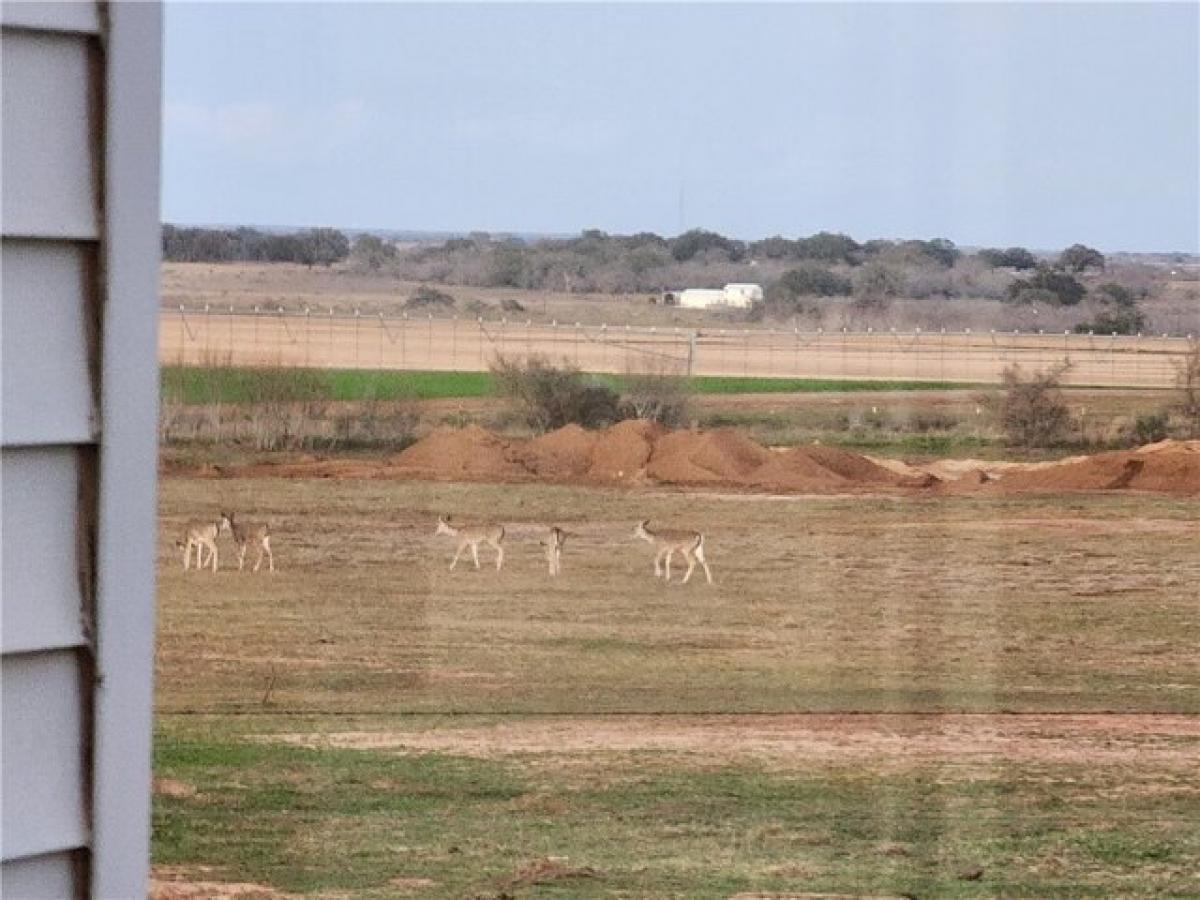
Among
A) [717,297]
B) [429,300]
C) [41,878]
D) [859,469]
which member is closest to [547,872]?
[859,469]

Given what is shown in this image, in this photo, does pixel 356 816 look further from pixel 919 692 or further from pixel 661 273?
pixel 661 273

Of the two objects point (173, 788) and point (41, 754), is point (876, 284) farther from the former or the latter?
point (41, 754)

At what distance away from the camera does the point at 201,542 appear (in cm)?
803

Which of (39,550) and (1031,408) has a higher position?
(39,550)

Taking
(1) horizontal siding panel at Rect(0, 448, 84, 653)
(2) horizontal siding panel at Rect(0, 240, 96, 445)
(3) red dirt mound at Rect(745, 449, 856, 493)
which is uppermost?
Result: (2) horizontal siding panel at Rect(0, 240, 96, 445)

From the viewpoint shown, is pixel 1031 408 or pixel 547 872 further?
pixel 1031 408

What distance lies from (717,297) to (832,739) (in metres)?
2.87

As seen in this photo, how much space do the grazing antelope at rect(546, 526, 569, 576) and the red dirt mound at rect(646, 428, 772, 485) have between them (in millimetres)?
555

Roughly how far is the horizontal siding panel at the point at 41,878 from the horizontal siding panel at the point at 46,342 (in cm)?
9

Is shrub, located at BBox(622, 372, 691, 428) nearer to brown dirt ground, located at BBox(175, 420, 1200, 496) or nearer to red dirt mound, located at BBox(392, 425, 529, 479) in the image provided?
brown dirt ground, located at BBox(175, 420, 1200, 496)

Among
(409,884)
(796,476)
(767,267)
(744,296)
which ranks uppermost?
(767,267)

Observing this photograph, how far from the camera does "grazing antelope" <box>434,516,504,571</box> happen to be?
26.9 feet

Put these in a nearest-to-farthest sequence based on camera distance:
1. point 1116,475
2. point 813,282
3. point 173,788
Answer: point 173,788, point 1116,475, point 813,282

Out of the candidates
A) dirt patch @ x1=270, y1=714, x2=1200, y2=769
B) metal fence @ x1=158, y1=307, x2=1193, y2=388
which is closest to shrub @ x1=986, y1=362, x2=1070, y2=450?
metal fence @ x1=158, y1=307, x2=1193, y2=388
